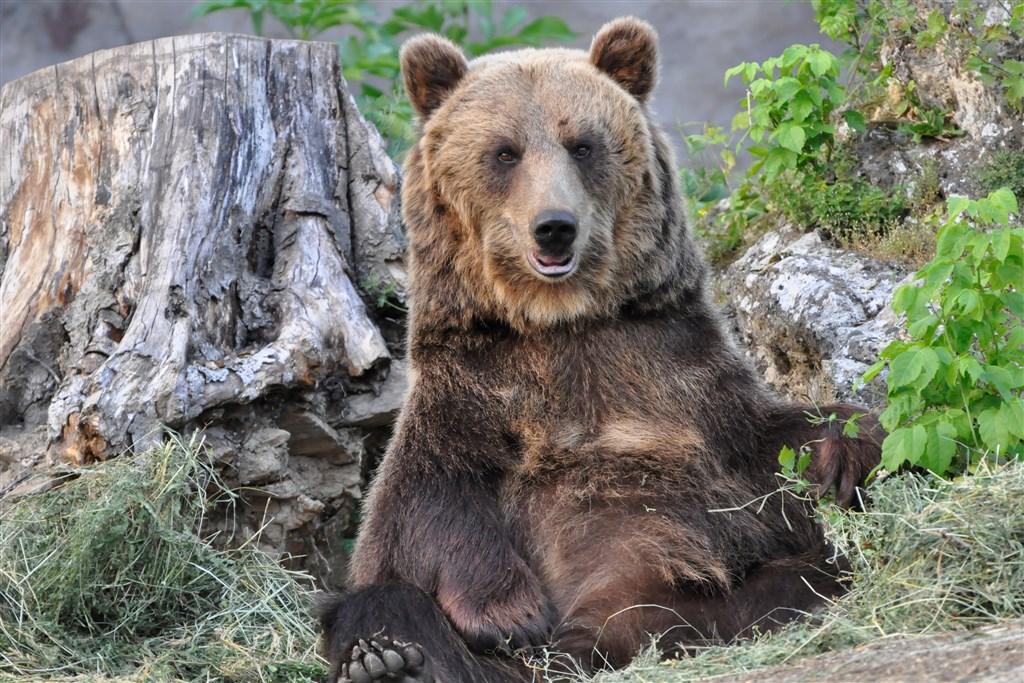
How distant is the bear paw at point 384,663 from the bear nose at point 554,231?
138 cm

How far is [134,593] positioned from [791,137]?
3.43 metres

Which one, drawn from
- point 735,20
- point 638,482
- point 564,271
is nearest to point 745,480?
point 638,482

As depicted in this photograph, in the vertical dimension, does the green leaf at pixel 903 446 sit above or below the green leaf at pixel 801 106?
below

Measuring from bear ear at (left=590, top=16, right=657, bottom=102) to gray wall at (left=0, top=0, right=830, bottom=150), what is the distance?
14.9 feet

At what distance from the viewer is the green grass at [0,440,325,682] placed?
473 cm

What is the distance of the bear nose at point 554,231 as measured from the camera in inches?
176

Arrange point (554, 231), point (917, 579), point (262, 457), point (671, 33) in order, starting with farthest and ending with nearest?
point (671, 33) < point (262, 457) < point (554, 231) < point (917, 579)

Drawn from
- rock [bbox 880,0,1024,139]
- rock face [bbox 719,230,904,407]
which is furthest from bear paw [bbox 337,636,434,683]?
rock [bbox 880,0,1024,139]

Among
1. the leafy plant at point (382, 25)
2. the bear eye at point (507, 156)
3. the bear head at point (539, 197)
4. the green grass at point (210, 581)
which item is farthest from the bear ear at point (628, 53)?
the leafy plant at point (382, 25)

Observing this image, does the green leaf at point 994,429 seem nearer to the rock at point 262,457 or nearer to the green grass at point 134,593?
the green grass at point 134,593

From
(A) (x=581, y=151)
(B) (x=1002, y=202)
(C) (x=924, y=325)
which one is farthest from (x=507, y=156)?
(B) (x=1002, y=202)

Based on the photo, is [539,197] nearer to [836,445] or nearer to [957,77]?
[836,445]

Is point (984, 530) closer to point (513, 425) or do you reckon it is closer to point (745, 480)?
point (745, 480)

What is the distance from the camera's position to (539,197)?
4.57m
